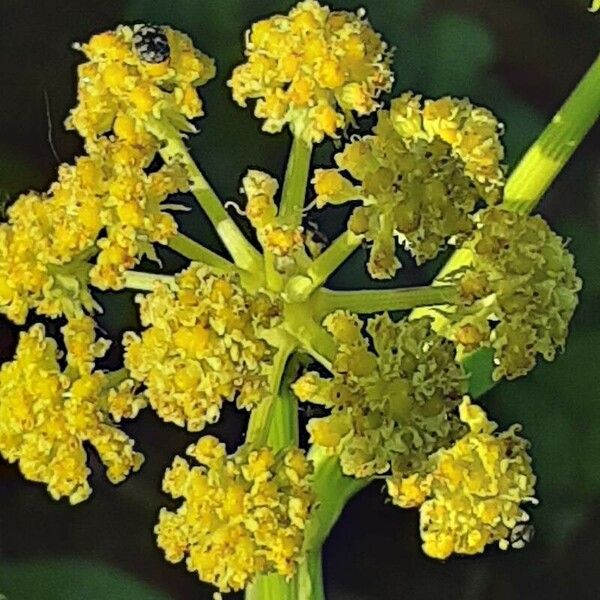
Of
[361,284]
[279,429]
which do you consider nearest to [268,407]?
[279,429]

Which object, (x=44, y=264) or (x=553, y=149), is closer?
(x=44, y=264)

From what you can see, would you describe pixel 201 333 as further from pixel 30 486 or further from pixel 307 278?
pixel 30 486

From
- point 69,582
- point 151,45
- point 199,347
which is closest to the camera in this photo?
point 199,347

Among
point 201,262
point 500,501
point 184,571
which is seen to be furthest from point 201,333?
point 184,571

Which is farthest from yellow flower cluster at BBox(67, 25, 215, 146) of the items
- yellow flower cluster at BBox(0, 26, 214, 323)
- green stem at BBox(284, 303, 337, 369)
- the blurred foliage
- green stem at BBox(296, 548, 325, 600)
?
the blurred foliage

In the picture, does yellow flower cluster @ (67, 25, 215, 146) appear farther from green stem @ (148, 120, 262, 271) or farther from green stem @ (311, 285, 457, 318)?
green stem @ (311, 285, 457, 318)

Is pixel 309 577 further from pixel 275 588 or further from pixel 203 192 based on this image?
pixel 203 192

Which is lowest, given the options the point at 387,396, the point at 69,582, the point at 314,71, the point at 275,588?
the point at 69,582
